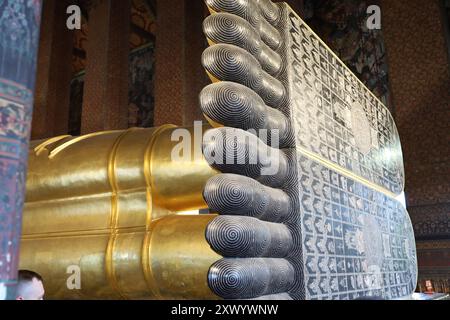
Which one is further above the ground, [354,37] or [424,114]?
[354,37]

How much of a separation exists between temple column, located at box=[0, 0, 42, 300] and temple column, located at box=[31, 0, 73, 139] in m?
6.09

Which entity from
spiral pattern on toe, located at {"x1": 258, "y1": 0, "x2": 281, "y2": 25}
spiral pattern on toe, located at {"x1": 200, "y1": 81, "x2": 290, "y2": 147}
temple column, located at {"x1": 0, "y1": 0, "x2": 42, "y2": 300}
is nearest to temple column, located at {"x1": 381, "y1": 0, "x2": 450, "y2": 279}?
spiral pattern on toe, located at {"x1": 258, "y1": 0, "x2": 281, "y2": 25}

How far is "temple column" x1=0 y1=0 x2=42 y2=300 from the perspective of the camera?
2.67ft

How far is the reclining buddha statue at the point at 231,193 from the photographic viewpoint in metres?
1.51

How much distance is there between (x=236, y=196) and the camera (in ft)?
4.70

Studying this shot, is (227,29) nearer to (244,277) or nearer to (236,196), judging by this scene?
(236,196)

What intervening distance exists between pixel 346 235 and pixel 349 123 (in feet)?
2.30

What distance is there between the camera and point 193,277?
179 cm

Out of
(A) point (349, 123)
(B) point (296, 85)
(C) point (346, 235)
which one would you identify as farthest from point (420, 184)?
(B) point (296, 85)

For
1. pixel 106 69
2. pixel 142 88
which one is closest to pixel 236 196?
pixel 106 69

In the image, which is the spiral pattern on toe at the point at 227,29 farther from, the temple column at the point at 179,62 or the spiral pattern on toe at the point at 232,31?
the temple column at the point at 179,62

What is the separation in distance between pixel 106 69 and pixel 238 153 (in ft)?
17.2

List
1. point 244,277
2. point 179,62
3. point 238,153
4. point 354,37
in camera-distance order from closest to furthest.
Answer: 1. point 244,277
2. point 238,153
3. point 179,62
4. point 354,37

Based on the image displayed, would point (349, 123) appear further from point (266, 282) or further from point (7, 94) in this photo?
point (7, 94)
